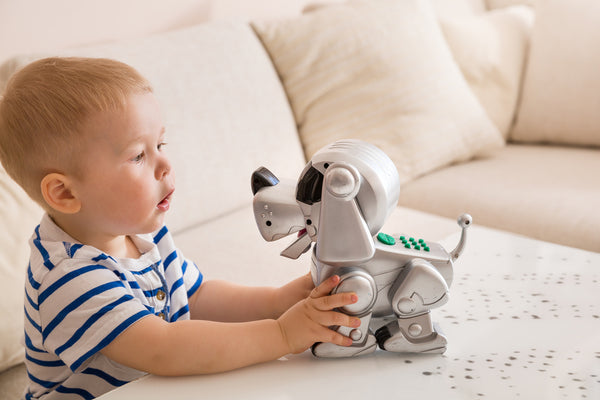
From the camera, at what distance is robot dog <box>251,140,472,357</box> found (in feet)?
2.25

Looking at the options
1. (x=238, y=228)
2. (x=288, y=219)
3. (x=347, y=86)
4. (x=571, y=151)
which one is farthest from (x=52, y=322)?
(x=571, y=151)

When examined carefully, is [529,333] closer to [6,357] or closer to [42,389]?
[42,389]

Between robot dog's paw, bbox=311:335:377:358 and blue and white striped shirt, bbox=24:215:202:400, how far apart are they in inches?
8.5

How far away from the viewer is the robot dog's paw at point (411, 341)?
0.75 m

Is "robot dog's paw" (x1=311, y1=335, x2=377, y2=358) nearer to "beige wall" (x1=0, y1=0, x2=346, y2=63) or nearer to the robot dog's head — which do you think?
the robot dog's head

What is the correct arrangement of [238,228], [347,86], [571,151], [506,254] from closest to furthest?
1. [506,254]
2. [238,228]
3. [347,86]
4. [571,151]

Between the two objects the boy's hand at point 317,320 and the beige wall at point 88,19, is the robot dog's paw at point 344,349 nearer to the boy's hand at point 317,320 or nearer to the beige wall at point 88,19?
the boy's hand at point 317,320

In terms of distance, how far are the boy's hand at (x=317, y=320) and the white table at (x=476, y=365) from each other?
3 centimetres

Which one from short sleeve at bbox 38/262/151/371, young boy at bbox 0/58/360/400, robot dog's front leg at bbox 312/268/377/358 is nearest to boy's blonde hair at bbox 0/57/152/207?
young boy at bbox 0/58/360/400

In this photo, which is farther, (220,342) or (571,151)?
(571,151)

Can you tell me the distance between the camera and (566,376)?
2.36ft

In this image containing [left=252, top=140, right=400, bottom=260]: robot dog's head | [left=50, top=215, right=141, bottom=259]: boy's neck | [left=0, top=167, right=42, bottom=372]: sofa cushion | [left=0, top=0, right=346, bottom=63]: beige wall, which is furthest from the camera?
[left=0, top=0, right=346, bottom=63]: beige wall

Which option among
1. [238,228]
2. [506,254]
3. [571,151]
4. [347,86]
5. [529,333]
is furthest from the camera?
[571,151]

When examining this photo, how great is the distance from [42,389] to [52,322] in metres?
0.17
